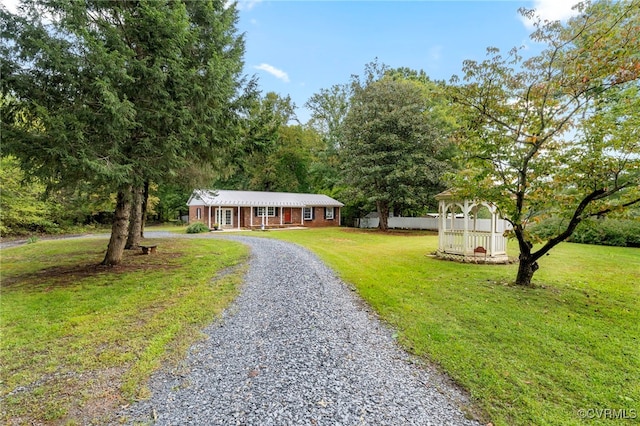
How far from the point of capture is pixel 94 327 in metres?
4.73

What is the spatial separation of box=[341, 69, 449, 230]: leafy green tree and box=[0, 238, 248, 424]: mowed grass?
1443 cm

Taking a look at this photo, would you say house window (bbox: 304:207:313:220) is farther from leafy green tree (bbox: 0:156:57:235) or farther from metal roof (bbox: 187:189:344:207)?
leafy green tree (bbox: 0:156:57:235)

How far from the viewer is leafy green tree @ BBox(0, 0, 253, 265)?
5.83 m

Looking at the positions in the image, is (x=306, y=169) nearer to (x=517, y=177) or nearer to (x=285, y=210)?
(x=285, y=210)

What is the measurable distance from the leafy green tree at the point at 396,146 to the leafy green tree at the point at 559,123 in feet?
42.2

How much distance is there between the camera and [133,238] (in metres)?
12.1

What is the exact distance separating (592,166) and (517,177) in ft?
4.52

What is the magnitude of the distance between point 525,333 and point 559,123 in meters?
4.88

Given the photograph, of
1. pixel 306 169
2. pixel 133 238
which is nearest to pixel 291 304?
pixel 133 238

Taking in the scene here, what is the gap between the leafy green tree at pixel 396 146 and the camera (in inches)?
824

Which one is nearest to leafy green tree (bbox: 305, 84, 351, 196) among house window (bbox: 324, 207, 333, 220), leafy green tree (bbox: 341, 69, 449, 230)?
house window (bbox: 324, 207, 333, 220)

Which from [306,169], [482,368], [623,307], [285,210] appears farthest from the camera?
[306,169]

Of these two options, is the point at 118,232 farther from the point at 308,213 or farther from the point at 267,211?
the point at 308,213

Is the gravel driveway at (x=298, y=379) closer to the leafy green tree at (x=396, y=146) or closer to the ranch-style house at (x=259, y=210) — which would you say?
the leafy green tree at (x=396, y=146)
